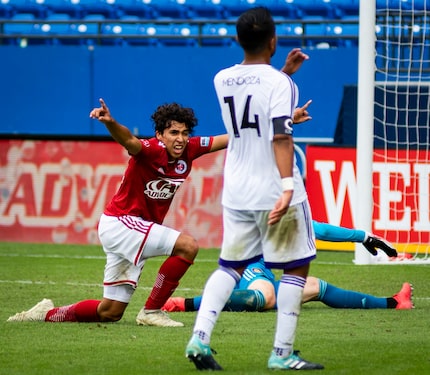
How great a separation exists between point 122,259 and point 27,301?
172 cm

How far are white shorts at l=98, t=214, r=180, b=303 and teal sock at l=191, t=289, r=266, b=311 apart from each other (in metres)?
0.86

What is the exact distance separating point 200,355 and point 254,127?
113 centimetres

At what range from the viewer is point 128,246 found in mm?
7184

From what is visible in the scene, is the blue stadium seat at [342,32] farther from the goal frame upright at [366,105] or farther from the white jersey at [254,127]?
the white jersey at [254,127]

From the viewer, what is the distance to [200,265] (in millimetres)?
11586

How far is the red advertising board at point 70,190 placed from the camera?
44.0 ft

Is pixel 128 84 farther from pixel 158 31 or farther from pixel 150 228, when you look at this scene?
pixel 150 228

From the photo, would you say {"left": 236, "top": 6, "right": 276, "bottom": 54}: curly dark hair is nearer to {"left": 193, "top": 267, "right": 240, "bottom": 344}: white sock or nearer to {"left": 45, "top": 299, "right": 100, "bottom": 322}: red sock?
{"left": 193, "top": 267, "right": 240, "bottom": 344}: white sock

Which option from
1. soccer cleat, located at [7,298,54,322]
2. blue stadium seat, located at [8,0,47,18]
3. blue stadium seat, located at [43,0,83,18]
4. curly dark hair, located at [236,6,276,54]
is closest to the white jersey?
curly dark hair, located at [236,6,276,54]

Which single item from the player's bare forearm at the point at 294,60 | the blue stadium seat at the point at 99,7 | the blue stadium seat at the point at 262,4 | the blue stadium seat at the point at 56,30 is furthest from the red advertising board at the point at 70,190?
the player's bare forearm at the point at 294,60

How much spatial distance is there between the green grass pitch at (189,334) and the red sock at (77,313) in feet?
0.33

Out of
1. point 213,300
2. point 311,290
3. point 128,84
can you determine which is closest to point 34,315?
point 311,290

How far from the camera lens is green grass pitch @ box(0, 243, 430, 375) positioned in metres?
5.64

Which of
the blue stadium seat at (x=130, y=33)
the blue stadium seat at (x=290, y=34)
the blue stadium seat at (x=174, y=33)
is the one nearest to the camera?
the blue stadium seat at (x=290, y=34)
